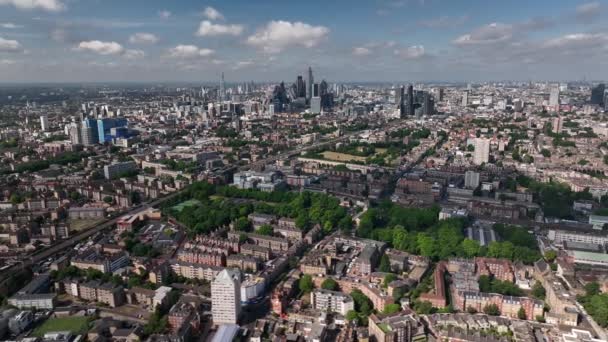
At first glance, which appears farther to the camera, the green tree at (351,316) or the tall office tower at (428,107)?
the tall office tower at (428,107)

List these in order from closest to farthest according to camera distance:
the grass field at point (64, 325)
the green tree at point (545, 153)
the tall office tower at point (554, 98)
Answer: the grass field at point (64, 325) → the green tree at point (545, 153) → the tall office tower at point (554, 98)

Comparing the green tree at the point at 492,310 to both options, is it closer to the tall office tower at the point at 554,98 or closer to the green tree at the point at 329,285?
the green tree at the point at 329,285

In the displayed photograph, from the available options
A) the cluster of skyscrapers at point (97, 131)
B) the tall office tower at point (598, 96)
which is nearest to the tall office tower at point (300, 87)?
the cluster of skyscrapers at point (97, 131)

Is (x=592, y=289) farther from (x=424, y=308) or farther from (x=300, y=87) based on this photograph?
(x=300, y=87)

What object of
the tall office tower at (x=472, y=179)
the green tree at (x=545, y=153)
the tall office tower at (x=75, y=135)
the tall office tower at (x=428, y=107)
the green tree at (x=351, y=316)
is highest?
the tall office tower at (x=428, y=107)

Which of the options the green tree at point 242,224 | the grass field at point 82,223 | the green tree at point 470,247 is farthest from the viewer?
the grass field at point 82,223

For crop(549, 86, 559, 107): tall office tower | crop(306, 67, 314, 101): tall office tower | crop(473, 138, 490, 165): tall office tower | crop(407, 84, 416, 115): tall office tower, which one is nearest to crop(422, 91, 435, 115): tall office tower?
crop(407, 84, 416, 115): tall office tower

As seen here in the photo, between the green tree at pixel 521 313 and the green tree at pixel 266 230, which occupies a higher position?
the green tree at pixel 266 230

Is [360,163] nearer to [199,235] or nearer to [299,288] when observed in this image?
[199,235]
